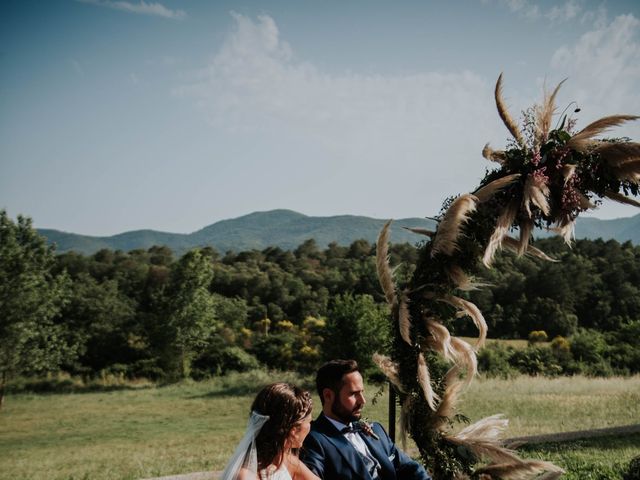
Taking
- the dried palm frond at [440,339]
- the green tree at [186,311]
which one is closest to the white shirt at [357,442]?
the dried palm frond at [440,339]

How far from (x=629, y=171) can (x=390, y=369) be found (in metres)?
2.64

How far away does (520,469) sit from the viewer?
4.45 metres

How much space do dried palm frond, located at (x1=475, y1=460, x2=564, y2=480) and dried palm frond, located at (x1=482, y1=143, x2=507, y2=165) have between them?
2.53m

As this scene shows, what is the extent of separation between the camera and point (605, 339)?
30.5 meters

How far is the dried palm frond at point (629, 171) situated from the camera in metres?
4.65

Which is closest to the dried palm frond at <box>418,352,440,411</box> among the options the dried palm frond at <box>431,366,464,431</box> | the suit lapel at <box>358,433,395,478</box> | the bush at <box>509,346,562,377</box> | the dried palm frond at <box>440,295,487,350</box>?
the dried palm frond at <box>431,366,464,431</box>

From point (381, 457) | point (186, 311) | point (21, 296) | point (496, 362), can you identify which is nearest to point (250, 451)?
point (381, 457)

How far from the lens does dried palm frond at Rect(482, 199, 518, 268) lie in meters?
4.50

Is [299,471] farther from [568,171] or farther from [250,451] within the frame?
[568,171]

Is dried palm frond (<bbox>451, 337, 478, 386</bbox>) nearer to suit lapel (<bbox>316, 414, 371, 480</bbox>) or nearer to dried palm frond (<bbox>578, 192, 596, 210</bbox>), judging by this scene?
suit lapel (<bbox>316, 414, 371, 480</bbox>)

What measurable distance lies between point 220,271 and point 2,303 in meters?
29.3

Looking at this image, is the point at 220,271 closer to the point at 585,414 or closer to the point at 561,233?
the point at 585,414

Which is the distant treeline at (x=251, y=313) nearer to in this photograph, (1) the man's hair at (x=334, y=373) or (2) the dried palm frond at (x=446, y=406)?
(2) the dried palm frond at (x=446, y=406)

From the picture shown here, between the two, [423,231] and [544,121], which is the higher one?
[544,121]
